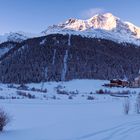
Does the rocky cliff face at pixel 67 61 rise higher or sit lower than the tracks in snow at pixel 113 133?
higher

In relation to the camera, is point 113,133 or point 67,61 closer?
point 113,133

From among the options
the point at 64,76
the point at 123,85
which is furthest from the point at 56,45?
the point at 123,85

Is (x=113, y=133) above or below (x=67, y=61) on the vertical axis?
below

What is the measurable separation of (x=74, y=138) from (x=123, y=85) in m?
62.8

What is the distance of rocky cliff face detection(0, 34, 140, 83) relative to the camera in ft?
285

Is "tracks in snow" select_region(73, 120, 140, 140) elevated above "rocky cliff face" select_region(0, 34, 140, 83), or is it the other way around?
"rocky cliff face" select_region(0, 34, 140, 83)

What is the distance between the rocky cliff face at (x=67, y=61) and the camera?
86950 mm

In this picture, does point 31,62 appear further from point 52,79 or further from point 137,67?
point 137,67

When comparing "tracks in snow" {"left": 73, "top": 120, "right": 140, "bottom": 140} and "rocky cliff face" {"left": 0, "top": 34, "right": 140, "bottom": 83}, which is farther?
"rocky cliff face" {"left": 0, "top": 34, "right": 140, "bottom": 83}

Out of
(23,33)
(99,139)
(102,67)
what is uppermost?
(23,33)

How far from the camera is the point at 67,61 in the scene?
9369 cm

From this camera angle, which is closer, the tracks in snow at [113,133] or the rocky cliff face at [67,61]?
the tracks in snow at [113,133]

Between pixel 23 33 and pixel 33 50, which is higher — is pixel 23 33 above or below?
above

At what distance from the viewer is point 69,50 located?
99.0 m
